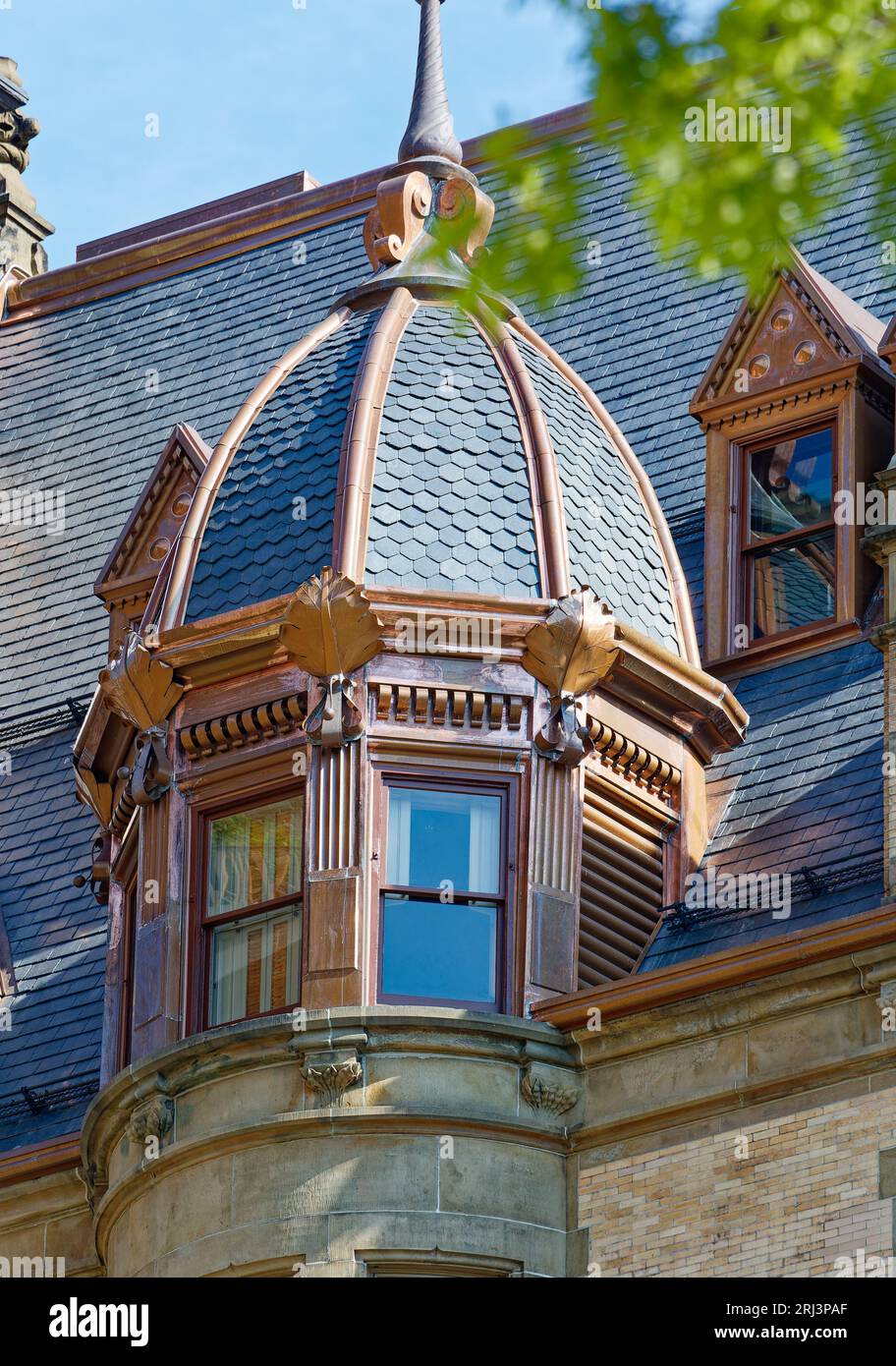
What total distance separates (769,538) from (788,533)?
0.58ft

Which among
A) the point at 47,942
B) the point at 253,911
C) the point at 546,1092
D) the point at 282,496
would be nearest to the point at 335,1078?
the point at 546,1092

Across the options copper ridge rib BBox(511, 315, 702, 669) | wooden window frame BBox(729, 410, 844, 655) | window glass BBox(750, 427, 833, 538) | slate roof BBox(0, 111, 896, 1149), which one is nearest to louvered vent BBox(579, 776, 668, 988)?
slate roof BBox(0, 111, 896, 1149)

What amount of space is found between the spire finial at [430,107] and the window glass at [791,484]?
3.80m

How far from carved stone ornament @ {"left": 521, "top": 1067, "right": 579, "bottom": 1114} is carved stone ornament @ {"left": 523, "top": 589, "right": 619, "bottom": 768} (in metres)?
2.36

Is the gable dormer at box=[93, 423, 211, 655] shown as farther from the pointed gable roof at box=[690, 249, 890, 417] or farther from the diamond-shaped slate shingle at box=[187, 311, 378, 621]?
the pointed gable roof at box=[690, 249, 890, 417]

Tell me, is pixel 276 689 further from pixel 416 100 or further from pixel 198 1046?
pixel 416 100

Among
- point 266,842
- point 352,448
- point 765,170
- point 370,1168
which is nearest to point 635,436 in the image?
point 352,448

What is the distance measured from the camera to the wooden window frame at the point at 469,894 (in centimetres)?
2206

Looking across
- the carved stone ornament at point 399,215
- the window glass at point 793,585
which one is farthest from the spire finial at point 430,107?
the window glass at point 793,585

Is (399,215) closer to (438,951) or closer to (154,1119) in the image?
(438,951)

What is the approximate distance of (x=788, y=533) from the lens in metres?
25.4

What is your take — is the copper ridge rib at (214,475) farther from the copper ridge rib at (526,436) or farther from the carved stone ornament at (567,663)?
the carved stone ornament at (567,663)

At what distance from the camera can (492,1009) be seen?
22.1 m

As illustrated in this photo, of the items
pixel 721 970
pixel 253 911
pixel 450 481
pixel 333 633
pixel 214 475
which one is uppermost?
pixel 214 475
